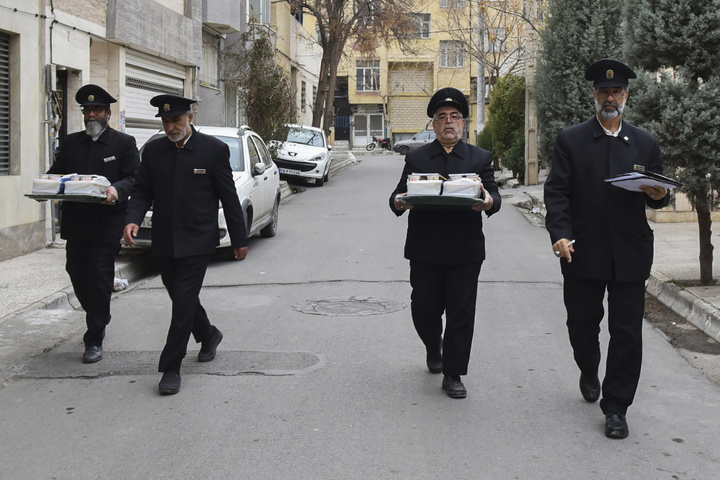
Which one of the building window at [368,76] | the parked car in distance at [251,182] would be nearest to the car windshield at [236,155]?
the parked car in distance at [251,182]

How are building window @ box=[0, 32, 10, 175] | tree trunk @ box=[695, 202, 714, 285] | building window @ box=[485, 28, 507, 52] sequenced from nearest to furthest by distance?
tree trunk @ box=[695, 202, 714, 285] → building window @ box=[0, 32, 10, 175] → building window @ box=[485, 28, 507, 52]

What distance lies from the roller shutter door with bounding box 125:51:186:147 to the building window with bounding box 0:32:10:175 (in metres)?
4.86

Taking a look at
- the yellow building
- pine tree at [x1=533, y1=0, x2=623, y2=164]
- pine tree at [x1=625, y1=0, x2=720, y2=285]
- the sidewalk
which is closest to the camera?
the sidewalk

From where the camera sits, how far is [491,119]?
25938mm

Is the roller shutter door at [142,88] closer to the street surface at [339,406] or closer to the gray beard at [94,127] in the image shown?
the street surface at [339,406]

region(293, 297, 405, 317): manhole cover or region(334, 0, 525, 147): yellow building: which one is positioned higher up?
region(334, 0, 525, 147): yellow building

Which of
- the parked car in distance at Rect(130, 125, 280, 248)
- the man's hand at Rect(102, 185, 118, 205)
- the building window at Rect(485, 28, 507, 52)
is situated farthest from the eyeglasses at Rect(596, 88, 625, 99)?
the building window at Rect(485, 28, 507, 52)

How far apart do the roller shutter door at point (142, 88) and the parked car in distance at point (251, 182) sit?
411 centimetres

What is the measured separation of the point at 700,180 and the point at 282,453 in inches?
225

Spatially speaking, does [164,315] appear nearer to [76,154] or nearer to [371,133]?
[76,154]

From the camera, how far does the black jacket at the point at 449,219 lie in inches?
224

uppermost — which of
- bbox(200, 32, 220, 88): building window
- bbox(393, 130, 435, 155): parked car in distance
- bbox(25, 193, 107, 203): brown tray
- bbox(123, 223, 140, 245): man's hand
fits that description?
bbox(200, 32, 220, 88): building window

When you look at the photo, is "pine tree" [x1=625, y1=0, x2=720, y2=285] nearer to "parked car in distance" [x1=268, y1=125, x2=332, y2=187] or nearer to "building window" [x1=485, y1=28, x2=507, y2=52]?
"parked car in distance" [x1=268, y1=125, x2=332, y2=187]

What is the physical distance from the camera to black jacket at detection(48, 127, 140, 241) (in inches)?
266
